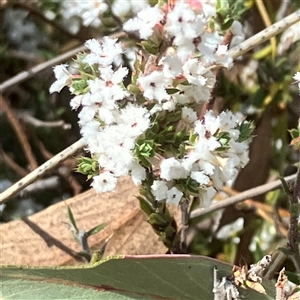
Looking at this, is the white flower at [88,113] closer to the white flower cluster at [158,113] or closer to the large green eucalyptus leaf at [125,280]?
the white flower cluster at [158,113]

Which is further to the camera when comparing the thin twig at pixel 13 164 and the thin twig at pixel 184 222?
the thin twig at pixel 13 164

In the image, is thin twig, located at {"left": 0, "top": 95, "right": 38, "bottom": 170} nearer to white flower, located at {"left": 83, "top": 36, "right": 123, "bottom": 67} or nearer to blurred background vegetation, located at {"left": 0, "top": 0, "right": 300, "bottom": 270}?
blurred background vegetation, located at {"left": 0, "top": 0, "right": 300, "bottom": 270}

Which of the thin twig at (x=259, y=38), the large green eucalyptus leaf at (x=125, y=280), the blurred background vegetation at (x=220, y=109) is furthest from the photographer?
the blurred background vegetation at (x=220, y=109)

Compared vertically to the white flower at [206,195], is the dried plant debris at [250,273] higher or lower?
lower

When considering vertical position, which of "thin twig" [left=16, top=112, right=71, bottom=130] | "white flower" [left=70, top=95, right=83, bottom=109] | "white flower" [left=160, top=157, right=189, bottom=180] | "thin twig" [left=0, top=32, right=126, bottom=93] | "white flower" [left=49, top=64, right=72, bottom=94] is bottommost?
"white flower" [left=160, top=157, right=189, bottom=180]

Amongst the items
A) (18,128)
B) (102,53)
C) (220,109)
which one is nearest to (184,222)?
(102,53)

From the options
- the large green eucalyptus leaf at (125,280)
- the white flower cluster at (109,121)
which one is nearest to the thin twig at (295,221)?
the large green eucalyptus leaf at (125,280)

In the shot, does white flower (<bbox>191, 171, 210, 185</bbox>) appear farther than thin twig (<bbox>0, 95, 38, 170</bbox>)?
No

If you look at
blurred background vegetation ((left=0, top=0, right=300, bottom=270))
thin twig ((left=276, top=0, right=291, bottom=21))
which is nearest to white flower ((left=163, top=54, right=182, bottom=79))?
blurred background vegetation ((left=0, top=0, right=300, bottom=270))
